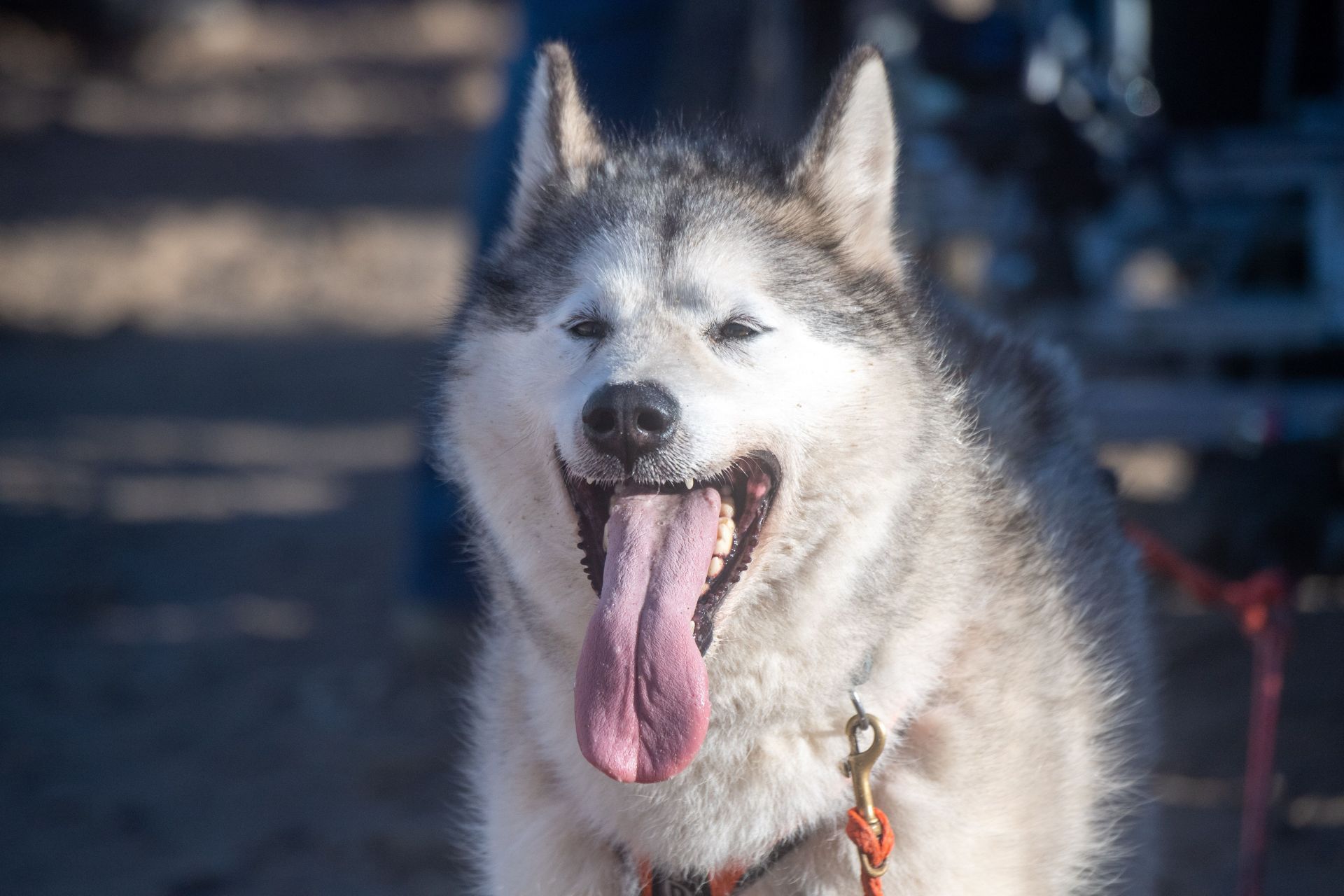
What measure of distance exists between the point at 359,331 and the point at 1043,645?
723 centimetres

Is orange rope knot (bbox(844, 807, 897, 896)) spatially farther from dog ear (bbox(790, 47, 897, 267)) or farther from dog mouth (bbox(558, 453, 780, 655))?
dog ear (bbox(790, 47, 897, 267))

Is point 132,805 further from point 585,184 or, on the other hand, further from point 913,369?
point 913,369

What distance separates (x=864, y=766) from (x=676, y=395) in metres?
0.66

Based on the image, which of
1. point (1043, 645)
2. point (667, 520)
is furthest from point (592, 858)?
point (1043, 645)

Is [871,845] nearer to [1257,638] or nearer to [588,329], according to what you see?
[588,329]

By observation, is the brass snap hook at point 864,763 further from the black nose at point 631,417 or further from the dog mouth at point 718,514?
the black nose at point 631,417

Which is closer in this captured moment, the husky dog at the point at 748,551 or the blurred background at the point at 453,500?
the husky dog at the point at 748,551

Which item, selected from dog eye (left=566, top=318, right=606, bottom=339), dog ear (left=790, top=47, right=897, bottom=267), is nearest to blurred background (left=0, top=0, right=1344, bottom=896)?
dog ear (left=790, top=47, right=897, bottom=267)

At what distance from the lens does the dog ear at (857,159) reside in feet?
7.02

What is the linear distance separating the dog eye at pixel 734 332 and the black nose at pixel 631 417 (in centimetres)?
21

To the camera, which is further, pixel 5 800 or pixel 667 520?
pixel 5 800

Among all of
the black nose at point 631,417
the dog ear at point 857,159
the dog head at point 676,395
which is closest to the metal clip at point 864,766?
the dog head at point 676,395

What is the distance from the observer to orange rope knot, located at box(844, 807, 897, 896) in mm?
1842

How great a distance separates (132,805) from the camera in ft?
12.5
